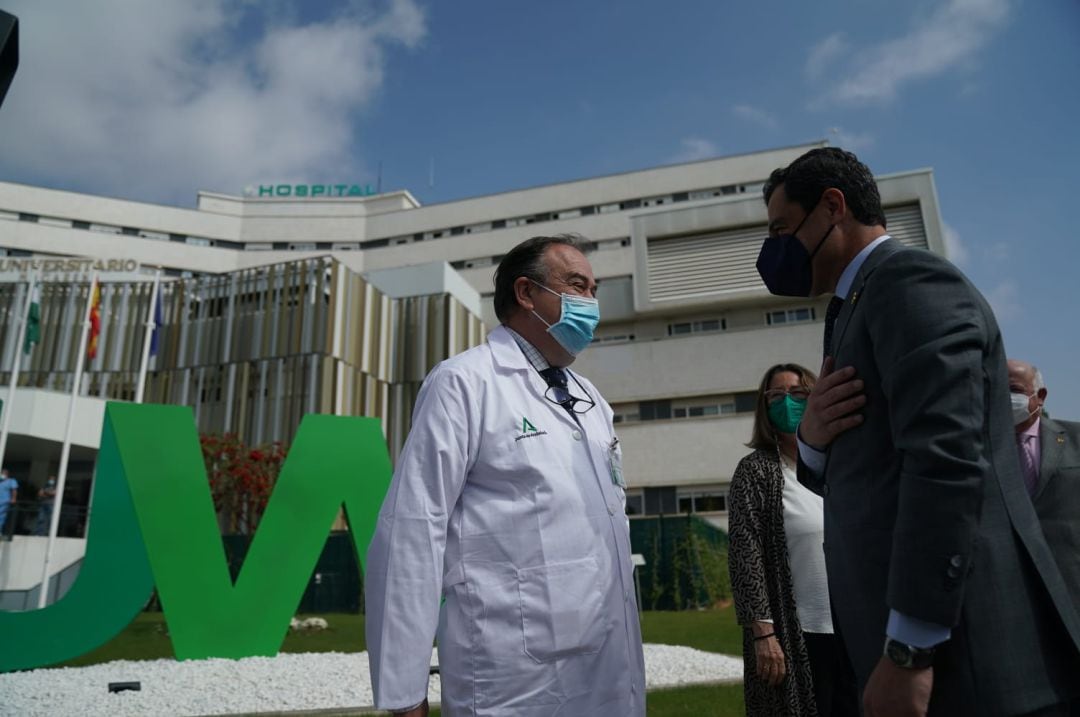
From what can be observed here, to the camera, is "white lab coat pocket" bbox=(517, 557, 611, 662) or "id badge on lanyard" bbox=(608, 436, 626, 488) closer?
"white lab coat pocket" bbox=(517, 557, 611, 662)

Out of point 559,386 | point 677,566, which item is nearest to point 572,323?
point 559,386

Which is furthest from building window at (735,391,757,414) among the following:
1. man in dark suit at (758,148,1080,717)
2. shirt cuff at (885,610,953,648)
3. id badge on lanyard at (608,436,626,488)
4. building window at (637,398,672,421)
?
shirt cuff at (885,610,953,648)

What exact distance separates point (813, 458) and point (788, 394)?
5.73ft

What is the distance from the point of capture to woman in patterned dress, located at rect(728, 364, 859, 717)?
3107 millimetres

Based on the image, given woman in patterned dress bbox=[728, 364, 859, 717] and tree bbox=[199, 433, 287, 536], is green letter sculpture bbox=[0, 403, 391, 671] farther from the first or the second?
tree bbox=[199, 433, 287, 536]

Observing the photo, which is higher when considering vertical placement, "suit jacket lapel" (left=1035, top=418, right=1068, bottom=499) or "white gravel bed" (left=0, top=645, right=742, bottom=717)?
"suit jacket lapel" (left=1035, top=418, right=1068, bottom=499)

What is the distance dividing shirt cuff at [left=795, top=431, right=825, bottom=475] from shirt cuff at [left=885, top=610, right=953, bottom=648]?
1.77ft

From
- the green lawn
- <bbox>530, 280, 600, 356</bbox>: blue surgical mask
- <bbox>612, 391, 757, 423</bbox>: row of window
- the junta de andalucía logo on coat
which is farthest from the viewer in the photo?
<bbox>612, 391, 757, 423</bbox>: row of window

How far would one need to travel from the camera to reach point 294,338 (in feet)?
84.4

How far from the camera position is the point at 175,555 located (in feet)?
26.9

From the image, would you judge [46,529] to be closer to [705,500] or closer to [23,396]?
[23,396]

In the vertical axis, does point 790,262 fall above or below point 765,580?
above

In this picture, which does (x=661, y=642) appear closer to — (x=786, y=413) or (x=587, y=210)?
(x=786, y=413)

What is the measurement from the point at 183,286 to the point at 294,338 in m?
6.99
